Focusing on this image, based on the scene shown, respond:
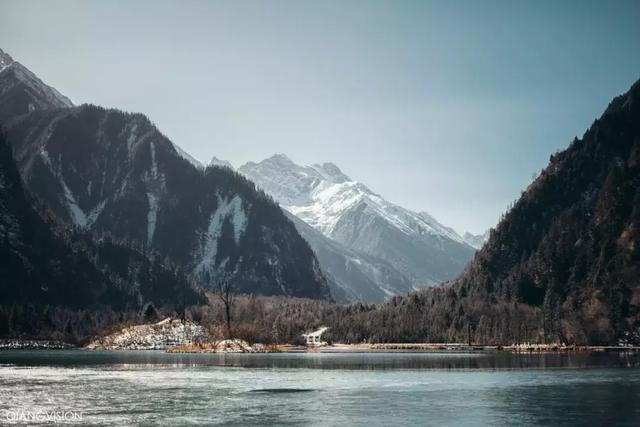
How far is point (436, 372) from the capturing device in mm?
148000

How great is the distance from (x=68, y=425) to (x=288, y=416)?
22.2 metres

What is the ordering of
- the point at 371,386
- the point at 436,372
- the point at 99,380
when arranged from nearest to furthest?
the point at 371,386
the point at 99,380
the point at 436,372

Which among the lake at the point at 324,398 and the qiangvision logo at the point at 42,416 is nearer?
the qiangvision logo at the point at 42,416

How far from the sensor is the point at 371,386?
373 ft

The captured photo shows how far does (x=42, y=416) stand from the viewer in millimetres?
74125

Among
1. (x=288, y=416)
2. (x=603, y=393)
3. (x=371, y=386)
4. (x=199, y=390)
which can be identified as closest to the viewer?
(x=288, y=416)

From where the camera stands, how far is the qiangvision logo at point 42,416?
233 feet

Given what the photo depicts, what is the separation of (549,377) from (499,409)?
169ft

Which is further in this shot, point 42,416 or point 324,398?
point 324,398

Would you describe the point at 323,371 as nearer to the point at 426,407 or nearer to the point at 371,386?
the point at 371,386

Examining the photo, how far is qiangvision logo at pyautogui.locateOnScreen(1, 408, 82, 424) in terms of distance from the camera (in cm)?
7100

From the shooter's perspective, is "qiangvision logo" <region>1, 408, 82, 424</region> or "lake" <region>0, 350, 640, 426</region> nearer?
"qiangvision logo" <region>1, 408, 82, 424</region>

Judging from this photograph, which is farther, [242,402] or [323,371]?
[323,371]

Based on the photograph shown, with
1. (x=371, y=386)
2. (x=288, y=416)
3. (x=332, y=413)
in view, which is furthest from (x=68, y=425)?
(x=371, y=386)
